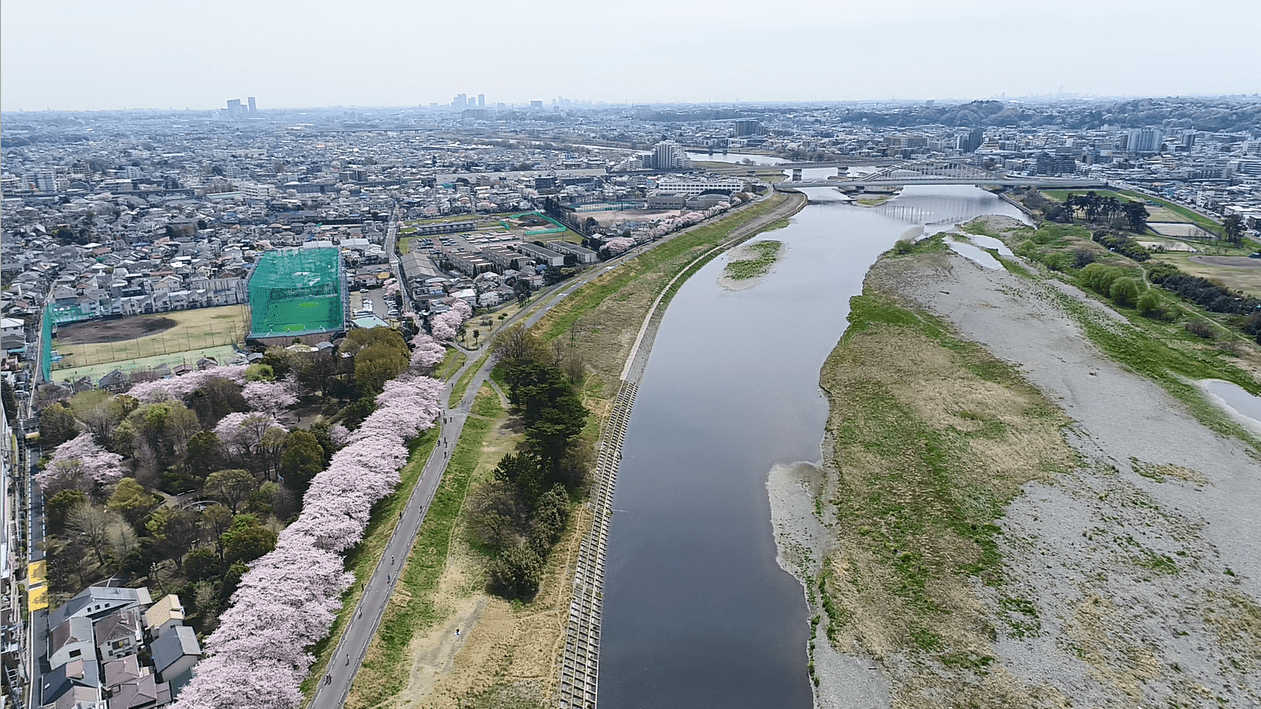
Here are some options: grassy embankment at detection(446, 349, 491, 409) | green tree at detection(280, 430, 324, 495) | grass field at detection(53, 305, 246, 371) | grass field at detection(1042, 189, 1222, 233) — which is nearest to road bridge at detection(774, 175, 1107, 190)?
grass field at detection(1042, 189, 1222, 233)

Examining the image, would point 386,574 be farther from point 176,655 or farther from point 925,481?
point 925,481

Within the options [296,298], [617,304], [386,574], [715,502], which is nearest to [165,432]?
[386,574]

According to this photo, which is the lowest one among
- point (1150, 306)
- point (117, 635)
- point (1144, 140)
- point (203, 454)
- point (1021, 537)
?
point (117, 635)

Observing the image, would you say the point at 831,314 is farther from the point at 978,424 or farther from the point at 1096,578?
the point at 1096,578

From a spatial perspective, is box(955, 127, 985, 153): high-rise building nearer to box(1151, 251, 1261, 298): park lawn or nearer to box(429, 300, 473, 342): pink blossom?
box(1151, 251, 1261, 298): park lawn

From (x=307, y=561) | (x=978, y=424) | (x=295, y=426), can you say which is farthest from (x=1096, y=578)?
(x=295, y=426)

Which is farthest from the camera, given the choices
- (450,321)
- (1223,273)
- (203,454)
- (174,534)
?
(1223,273)
